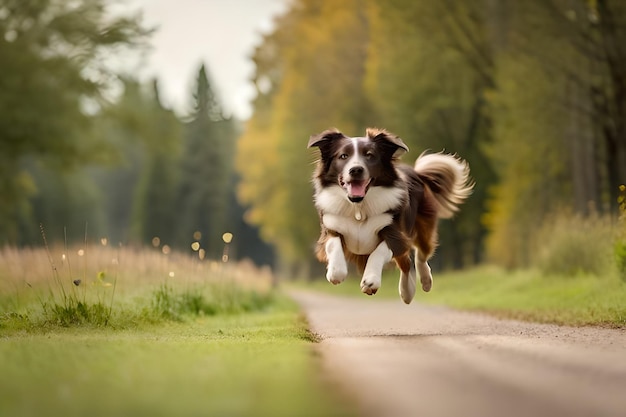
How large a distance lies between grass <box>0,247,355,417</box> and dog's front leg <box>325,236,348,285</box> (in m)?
0.59

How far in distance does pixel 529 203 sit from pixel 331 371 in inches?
813

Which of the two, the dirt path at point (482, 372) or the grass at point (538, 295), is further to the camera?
the grass at point (538, 295)

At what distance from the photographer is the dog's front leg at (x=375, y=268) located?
26.8ft

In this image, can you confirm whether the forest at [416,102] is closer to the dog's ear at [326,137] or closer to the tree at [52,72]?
the tree at [52,72]

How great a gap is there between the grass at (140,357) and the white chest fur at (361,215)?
1037 millimetres

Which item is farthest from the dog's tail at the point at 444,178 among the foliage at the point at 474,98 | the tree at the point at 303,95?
the tree at the point at 303,95

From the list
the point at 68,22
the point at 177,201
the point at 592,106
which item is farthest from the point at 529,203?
the point at 177,201

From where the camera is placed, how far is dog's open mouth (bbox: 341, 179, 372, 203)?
8594 millimetres

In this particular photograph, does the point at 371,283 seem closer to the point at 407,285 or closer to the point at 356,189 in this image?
the point at 356,189

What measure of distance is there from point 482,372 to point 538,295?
11.4m

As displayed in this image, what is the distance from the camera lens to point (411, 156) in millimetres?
Result: 28906

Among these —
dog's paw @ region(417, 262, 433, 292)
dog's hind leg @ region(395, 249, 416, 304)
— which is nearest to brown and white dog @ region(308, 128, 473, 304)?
dog's hind leg @ region(395, 249, 416, 304)

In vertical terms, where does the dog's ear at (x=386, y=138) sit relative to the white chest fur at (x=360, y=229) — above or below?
above

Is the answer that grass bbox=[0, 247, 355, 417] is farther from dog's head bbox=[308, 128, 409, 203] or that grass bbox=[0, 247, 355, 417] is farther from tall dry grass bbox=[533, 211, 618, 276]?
tall dry grass bbox=[533, 211, 618, 276]
